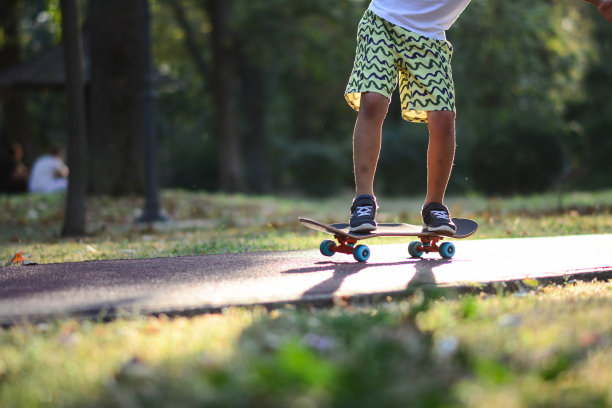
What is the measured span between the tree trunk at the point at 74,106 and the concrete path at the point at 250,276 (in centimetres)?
332

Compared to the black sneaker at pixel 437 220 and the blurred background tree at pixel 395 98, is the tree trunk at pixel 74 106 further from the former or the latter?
the blurred background tree at pixel 395 98

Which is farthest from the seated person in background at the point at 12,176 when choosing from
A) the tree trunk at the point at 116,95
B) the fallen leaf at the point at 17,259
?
the fallen leaf at the point at 17,259

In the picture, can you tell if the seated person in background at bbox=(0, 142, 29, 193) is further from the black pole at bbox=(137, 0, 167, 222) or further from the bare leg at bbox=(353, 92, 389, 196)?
the bare leg at bbox=(353, 92, 389, 196)

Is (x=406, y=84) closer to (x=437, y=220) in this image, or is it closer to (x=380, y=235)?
(x=437, y=220)

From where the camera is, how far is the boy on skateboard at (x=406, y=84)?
4.07 meters

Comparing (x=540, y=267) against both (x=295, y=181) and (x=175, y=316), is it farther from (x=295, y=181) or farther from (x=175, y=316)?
(x=295, y=181)

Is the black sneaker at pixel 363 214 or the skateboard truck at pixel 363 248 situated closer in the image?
the black sneaker at pixel 363 214

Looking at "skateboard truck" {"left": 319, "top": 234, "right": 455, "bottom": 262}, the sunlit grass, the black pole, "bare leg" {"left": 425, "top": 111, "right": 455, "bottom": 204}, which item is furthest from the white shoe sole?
the black pole

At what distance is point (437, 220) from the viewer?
165 inches

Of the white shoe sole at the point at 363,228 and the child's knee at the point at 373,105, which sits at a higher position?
the child's knee at the point at 373,105

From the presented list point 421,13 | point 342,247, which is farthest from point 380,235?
point 421,13

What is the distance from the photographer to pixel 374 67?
4.10 metres

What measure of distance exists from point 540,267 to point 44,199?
9.79 meters

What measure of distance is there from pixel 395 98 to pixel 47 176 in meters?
13.8
